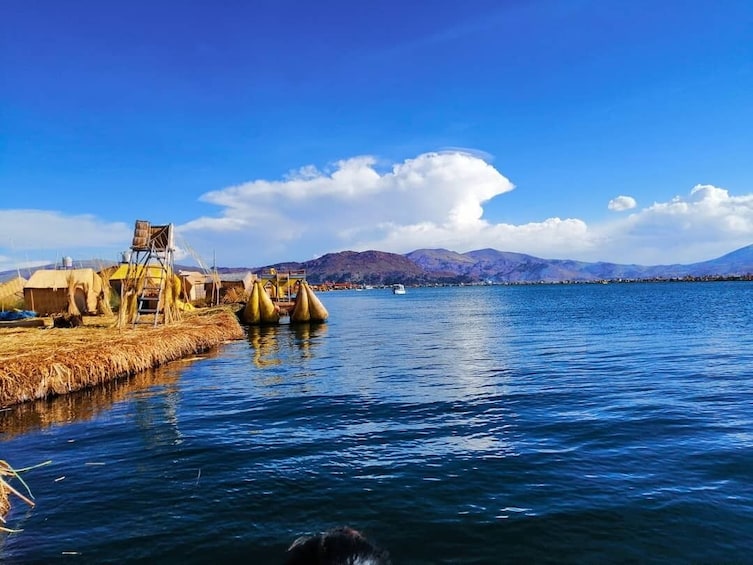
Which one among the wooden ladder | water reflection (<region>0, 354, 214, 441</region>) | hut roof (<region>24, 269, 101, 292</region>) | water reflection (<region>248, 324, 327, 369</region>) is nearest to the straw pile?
water reflection (<region>0, 354, 214, 441</region>)

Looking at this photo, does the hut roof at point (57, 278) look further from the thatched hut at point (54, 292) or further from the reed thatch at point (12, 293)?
the reed thatch at point (12, 293)

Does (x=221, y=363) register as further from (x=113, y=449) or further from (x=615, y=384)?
(x=615, y=384)

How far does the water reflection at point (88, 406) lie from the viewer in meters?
14.2

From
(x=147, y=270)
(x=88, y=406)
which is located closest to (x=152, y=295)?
(x=147, y=270)

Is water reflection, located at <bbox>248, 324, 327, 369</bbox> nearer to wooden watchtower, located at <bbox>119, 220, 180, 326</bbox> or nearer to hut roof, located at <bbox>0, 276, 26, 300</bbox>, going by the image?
wooden watchtower, located at <bbox>119, 220, 180, 326</bbox>

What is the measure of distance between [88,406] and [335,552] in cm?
1558

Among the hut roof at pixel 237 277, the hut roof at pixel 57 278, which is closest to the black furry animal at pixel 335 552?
the hut roof at pixel 57 278

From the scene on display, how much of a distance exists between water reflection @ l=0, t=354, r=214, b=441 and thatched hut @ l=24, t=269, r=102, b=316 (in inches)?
1129

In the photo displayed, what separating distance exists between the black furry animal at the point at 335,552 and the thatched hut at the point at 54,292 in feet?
155

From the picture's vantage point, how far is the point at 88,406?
1622 cm

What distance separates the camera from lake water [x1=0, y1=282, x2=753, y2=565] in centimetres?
745

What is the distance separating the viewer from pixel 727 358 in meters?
24.3

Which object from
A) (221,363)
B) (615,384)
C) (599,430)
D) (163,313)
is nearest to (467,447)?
(599,430)

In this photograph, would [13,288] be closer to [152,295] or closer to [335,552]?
[152,295]
